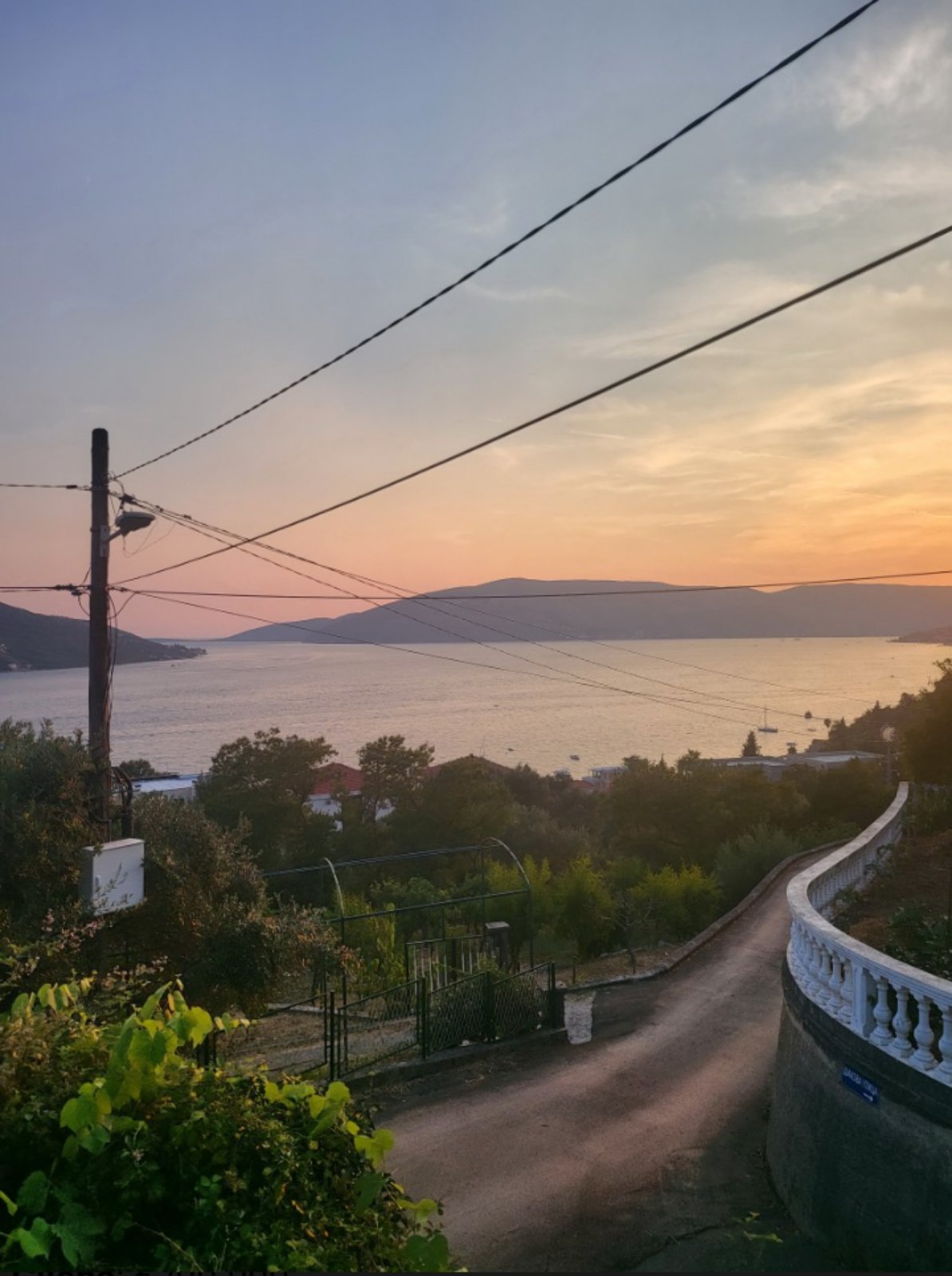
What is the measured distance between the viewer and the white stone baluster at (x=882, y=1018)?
606 centimetres

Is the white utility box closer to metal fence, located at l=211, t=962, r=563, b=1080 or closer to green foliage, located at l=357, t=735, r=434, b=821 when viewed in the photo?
metal fence, located at l=211, t=962, r=563, b=1080

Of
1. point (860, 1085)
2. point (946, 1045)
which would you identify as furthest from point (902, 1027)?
point (860, 1085)

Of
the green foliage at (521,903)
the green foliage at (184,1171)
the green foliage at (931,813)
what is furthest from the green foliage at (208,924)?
the green foliage at (521,903)

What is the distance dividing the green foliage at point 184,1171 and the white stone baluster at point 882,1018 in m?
4.70

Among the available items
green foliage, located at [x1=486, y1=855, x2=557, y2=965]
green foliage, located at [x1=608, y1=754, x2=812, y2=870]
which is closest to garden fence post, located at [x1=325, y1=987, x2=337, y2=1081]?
green foliage, located at [x1=486, y1=855, x2=557, y2=965]

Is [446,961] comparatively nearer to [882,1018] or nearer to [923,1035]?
[882,1018]

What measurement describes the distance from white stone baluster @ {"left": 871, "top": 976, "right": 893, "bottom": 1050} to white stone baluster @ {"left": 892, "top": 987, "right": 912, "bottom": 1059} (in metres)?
0.08

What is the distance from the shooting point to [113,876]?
10.6 m

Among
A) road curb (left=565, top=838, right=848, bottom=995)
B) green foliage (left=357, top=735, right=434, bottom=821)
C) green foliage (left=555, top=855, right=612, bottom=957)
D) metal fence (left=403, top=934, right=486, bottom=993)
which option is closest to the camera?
metal fence (left=403, top=934, right=486, bottom=993)

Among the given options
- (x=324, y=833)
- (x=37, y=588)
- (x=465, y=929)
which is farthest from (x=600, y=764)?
(x=37, y=588)

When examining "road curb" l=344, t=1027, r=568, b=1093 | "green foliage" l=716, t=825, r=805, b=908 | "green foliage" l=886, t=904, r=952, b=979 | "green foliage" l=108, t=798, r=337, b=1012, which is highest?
"green foliage" l=886, t=904, r=952, b=979

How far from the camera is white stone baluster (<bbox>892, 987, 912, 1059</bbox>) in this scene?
589 cm

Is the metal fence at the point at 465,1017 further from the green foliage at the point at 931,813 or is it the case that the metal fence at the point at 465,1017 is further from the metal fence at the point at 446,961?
the green foliage at the point at 931,813

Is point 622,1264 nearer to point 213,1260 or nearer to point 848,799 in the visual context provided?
point 213,1260
